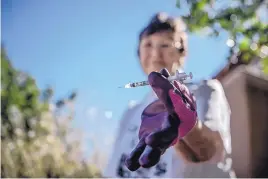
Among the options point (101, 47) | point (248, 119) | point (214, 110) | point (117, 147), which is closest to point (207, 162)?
point (214, 110)

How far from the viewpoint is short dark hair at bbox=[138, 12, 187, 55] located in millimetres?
924

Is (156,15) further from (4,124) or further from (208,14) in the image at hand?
(4,124)

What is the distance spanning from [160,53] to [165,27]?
2.2 inches

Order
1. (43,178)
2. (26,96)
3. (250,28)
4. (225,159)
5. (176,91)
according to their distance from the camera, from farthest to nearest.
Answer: (26,96), (43,178), (250,28), (225,159), (176,91)

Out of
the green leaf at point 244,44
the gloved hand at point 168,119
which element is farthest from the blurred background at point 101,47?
the gloved hand at point 168,119

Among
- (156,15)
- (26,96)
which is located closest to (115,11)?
(156,15)

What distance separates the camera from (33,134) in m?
1.48

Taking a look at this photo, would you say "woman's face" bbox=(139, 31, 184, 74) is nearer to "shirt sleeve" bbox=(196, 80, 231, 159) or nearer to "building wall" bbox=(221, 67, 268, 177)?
"shirt sleeve" bbox=(196, 80, 231, 159)

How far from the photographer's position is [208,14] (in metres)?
1.14

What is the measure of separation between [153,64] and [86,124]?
0.38 meters

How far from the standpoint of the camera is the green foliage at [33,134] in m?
1.34

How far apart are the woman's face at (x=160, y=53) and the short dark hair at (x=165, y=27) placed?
0.01m

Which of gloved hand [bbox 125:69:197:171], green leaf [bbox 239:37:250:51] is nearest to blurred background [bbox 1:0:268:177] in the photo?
green leaf [bbox 239:37:250:51]

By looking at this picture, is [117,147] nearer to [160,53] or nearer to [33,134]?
[160,53]
